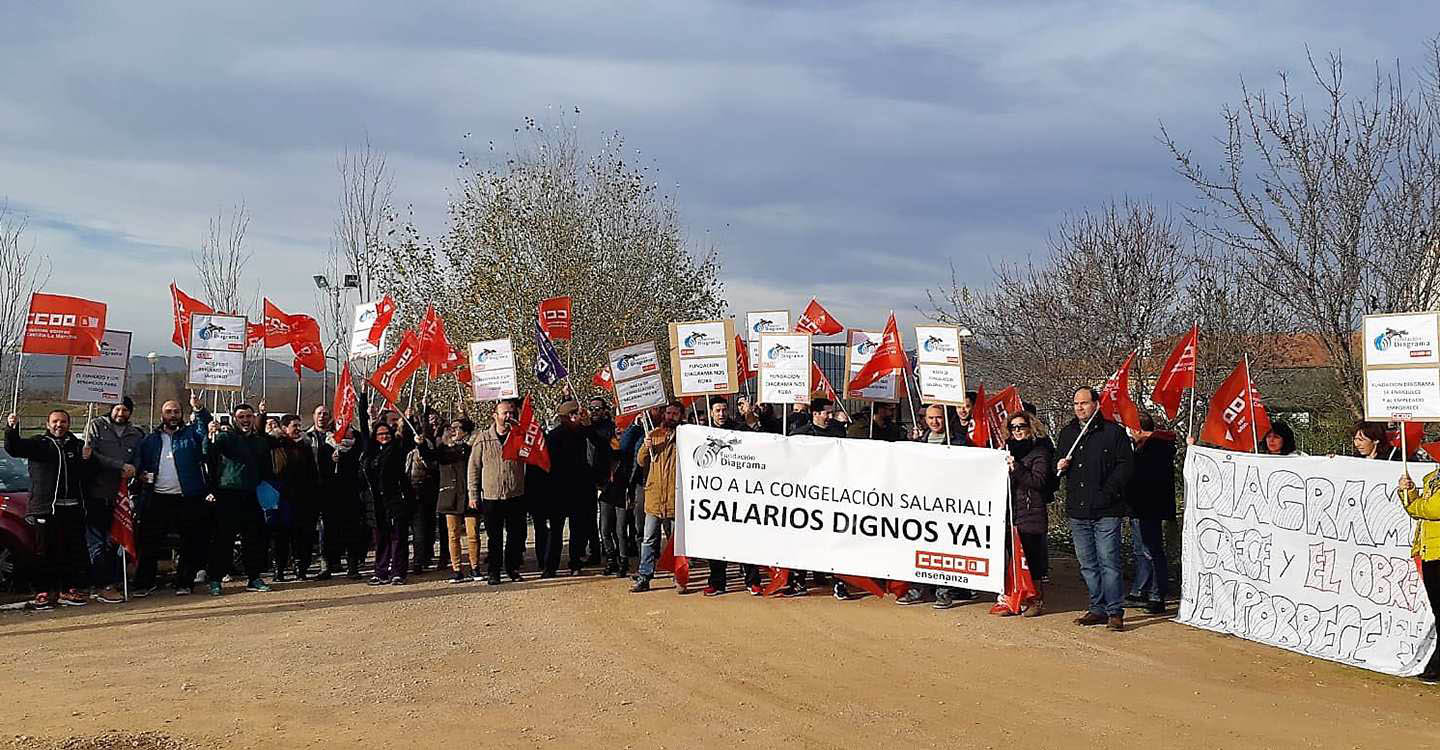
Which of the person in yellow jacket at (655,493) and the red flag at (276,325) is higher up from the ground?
the red flag at (276,325)

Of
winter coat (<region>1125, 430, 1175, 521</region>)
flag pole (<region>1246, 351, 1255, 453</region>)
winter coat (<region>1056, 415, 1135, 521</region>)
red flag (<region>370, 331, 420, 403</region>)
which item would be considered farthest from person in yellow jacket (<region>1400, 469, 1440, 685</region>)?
red flag (<region>370, 331, 420, 403</region>)

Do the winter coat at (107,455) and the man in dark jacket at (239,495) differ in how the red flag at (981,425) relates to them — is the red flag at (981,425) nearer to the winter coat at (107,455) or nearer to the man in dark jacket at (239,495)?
the man in dark jacket at (239,495)

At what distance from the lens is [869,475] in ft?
37.8

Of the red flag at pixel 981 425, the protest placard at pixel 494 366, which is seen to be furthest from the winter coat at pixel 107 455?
the red flag at pixel 981 425

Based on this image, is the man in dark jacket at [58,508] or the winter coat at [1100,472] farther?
the man in dark jacket at [58,508]

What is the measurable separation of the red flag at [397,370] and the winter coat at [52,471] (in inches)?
134

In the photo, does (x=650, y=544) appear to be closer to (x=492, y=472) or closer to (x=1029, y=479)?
(x=492, y=472)

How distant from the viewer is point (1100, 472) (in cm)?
1027

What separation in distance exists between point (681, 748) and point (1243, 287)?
1194 cm

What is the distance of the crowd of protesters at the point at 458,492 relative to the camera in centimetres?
1084

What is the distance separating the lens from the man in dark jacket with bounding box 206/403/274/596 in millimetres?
12359

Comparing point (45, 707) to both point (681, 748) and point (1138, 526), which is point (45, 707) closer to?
point (681, 748)

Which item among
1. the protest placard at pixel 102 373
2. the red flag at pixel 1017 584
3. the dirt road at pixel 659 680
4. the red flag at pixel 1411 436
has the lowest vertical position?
the dirt road at pixel 659 680

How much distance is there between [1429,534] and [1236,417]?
2792 millimetres
